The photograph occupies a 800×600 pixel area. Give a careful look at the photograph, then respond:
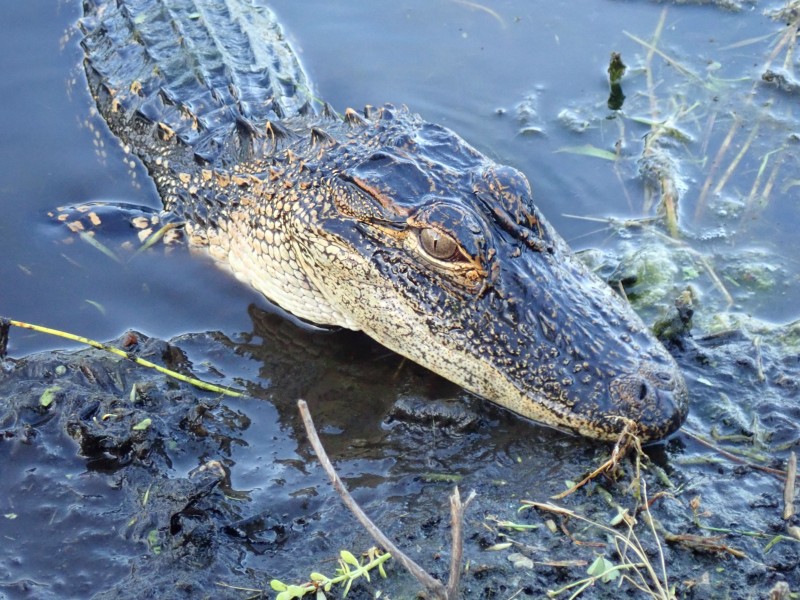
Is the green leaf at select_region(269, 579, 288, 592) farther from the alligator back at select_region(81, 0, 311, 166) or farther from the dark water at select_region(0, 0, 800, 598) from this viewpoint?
the alligator back at select_region(81, 0, 311, 166)

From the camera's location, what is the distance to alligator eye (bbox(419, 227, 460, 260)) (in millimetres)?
3914

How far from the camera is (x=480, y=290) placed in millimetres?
3906

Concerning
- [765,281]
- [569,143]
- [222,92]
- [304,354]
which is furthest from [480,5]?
[304,354]

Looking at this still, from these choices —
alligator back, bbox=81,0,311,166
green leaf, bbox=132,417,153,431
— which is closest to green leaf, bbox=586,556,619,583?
green leaf, bbox=132,417,153,431

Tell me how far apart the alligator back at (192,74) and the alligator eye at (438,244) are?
150 centimetres

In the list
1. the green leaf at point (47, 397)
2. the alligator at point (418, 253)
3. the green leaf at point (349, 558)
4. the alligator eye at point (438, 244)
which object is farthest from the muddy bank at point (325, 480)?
the alligator eye at point (438, 244)

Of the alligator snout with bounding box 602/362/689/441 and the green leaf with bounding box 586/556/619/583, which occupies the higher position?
the alligator snout with bounding box 602/362/689/441

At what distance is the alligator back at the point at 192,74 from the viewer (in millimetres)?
5398

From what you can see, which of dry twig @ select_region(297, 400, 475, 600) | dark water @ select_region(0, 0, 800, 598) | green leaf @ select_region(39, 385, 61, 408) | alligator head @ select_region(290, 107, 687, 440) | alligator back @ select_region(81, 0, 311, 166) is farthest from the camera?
alligator back @ select_region(81, 0, 311, 166)

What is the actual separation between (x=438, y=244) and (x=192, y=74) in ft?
9.07

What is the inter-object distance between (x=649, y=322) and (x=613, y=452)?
1.41 meters

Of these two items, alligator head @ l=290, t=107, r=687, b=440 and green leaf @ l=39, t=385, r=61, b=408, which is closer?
alligator head @ l=290, t=107, r=687, b=440

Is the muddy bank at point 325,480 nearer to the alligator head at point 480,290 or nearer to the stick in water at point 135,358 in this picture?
the stick in water at point 135,358

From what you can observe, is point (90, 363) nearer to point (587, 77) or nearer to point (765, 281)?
point (765, 281)
